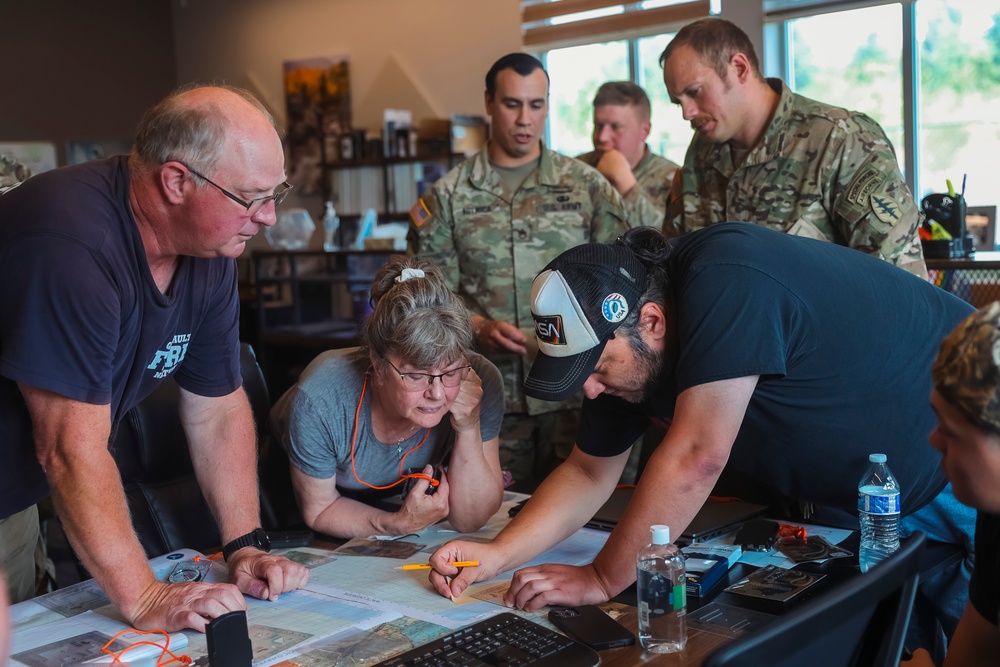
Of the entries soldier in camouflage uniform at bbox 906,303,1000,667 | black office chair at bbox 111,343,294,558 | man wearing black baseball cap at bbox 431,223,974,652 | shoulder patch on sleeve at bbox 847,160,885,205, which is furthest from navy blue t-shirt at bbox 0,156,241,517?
shoulder patch on sleeve at bbox 847,160,885,205

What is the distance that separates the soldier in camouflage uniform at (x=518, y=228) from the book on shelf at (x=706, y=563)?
4.74ft

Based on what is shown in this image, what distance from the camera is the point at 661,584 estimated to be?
1437 millimetres

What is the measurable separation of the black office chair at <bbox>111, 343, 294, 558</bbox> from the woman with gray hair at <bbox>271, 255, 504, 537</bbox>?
248mm

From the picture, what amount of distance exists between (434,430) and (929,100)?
4.26m

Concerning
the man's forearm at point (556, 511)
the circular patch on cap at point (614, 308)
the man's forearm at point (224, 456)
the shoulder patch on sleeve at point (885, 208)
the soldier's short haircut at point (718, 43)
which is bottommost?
the man's forearm at point (556, 511)

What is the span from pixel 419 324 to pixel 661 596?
0.78 meters

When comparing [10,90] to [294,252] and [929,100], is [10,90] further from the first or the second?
[929,100]

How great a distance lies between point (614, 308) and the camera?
1.59 meters

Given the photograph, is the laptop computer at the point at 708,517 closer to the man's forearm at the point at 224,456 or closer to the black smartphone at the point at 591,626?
the black smartphone at the point at 591,626

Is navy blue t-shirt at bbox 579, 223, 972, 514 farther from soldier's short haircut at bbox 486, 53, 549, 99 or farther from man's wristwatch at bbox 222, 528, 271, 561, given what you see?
soldier's short haircut at bbox 486, 53, 549, 99

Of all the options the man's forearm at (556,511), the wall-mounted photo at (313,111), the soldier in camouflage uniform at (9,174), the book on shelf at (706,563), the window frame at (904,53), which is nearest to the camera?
the book on shelf at (706,563)

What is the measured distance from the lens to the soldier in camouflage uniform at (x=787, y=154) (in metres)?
2.48

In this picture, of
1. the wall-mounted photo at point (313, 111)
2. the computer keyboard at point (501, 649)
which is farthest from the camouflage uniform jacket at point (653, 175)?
the wall-mounted photo at point (313, 111)

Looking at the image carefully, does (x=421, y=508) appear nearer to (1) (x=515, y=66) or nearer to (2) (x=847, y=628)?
(2) (x=847, y=628)
